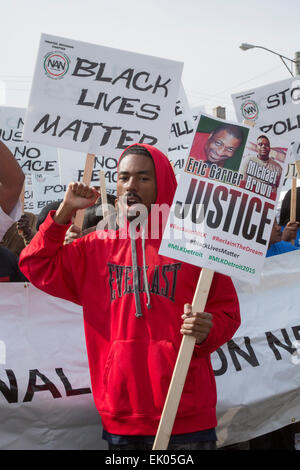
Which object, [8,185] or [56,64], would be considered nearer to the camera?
[8,185]

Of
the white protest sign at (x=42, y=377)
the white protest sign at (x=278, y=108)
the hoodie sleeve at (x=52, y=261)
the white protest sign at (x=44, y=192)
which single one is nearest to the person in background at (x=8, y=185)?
the hoodie sleeve at (x=52, y=261)

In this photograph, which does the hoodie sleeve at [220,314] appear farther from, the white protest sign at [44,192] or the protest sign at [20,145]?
the white protest sign at [44,192]

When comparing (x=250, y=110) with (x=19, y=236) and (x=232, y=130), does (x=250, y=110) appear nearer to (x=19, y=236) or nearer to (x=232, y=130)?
(x=19, y=236)

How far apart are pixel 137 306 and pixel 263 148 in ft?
3.13

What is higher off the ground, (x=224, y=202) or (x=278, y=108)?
(x=278, y=108)

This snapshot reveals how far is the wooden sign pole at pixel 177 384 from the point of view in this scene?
6.81 feet

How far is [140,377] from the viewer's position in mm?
2223

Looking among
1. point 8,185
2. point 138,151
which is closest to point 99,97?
point 138,151

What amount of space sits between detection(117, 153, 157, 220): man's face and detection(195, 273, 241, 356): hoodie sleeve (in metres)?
0.48

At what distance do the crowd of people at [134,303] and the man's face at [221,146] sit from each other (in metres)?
0.22

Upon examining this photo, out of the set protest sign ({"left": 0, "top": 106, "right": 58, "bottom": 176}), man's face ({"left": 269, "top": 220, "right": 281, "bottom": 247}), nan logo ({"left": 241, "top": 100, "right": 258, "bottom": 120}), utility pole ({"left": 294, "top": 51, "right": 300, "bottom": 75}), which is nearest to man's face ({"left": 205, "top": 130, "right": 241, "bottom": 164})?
man's face ({"left": 269, "top": 220, "right": 281, "bottom": 247})
